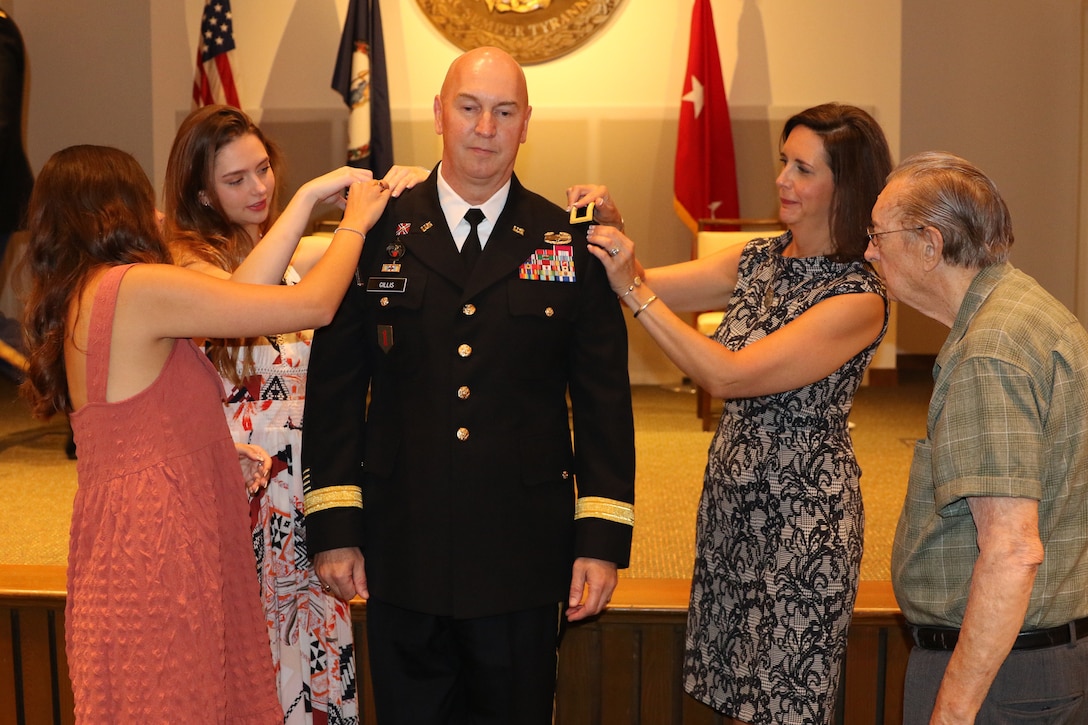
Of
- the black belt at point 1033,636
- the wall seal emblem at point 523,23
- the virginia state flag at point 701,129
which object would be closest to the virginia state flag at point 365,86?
the wall seal emblem at point 523,23

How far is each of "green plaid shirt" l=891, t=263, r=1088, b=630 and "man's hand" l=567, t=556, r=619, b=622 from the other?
54 centimetres

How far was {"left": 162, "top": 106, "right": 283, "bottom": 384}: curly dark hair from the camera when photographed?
2.51m

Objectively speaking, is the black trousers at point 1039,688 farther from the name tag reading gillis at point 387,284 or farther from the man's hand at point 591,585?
the name tag reading gillis at point 387,284

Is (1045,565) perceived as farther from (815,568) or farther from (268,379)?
(268,379)

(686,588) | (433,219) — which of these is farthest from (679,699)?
(433,219)

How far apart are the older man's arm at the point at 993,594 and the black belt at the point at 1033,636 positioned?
8cm

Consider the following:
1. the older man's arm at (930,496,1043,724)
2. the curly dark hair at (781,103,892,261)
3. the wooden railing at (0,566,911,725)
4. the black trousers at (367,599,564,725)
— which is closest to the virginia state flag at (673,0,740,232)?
the wooden railing at (0,566,911,725)

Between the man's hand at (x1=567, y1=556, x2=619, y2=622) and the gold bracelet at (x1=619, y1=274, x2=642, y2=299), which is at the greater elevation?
the gold bracelet at (x1=619, y1=274, x2=642, y2=299)

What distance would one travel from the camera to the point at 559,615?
2164 mm

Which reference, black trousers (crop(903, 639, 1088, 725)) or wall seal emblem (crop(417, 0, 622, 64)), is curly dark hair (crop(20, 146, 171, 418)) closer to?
black trousers (crop(903, 639, 1088, 725))

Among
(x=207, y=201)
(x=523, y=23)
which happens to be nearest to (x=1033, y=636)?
(x=207, y=201)

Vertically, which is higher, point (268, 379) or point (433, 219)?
point (433, 219)

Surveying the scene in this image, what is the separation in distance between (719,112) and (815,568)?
5.06m

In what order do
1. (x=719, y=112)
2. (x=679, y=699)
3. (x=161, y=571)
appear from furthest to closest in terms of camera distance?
(x=719, y=112)
(x=679, y=699)
(x=161, y=571)
